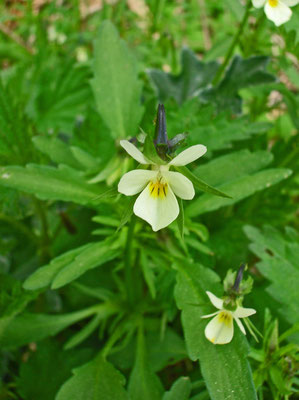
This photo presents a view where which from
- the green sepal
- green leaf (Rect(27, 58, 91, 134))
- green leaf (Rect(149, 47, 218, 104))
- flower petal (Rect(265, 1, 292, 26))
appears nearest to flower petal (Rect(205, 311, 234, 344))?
the green sepal

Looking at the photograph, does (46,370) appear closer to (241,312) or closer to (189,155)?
(241,312)

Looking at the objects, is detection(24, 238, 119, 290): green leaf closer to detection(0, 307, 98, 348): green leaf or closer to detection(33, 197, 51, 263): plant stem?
detection(0, 307, 98, 348): green leaf

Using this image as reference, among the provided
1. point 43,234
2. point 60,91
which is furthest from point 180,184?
point 60,91

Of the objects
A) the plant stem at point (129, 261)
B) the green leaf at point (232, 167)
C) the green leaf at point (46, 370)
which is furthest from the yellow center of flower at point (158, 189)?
the green leaf at point (46, 370)

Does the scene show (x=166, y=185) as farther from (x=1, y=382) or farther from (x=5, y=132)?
(x=1, y=382)

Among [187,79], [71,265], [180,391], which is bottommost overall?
[180,391]
